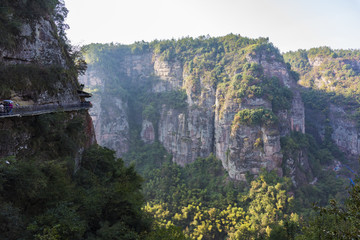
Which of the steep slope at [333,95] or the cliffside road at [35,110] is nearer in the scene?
the cliffside road at [35,110]

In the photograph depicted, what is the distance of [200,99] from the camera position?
52188mm

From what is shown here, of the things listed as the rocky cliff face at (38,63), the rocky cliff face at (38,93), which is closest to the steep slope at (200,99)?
the rocky cliff face at (38,63)

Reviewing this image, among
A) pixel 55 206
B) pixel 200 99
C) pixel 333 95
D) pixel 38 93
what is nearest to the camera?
pixel 55 206

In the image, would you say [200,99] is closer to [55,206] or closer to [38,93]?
[38,93]

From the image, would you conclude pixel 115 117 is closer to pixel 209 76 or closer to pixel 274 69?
pixel 209 76

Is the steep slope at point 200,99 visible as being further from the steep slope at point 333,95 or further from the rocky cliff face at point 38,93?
the rocky cliff face at point 38,93

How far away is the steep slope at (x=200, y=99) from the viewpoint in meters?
39.2

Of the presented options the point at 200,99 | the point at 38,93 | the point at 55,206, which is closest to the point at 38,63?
the point at 38,93

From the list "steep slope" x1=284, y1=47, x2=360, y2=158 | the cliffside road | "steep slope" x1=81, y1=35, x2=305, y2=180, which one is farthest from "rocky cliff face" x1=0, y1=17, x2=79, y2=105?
"steep slope" x1=284, y1=47, x2=360, y2=158

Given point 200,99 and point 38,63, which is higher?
point 38,63

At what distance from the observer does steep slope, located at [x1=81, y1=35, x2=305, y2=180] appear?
39156mm

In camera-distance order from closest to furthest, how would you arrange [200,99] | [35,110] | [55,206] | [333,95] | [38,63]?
[55,206], [35,110], [38,63], [200,99], [333,95]

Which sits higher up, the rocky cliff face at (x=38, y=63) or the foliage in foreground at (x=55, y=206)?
the rocky cliff face at (x=38, y=63)

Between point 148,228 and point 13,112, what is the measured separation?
9.06 metres
